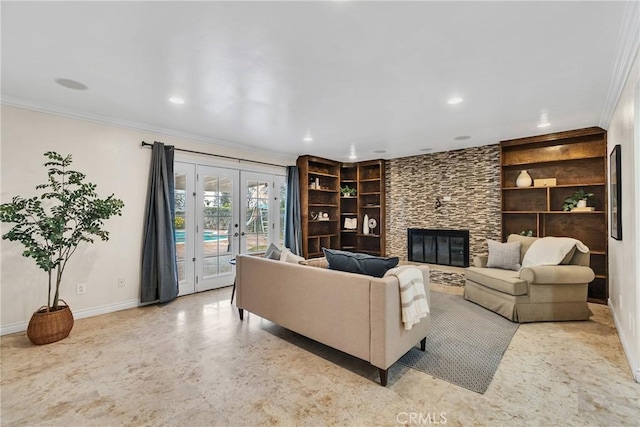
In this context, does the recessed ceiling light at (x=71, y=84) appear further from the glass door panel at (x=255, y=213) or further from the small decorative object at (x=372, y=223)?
the small decorative object at (x=372, y=223)

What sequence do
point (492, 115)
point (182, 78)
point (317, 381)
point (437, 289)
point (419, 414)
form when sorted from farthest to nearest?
point (437, 289) → point (492, 115) → point (182, 78) → point (317, 381) → point (419, 414)

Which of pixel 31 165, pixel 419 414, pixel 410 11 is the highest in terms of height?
pixel 410 11

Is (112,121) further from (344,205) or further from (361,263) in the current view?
(344,205)

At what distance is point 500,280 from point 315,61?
10.6 ft

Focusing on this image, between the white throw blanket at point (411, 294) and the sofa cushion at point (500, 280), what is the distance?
5.38 ft

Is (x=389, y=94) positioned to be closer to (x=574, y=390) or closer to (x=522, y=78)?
(x=522, y=78)

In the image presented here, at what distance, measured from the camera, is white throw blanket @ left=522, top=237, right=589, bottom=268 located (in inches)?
138

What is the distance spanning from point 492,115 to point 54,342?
526 centimetres

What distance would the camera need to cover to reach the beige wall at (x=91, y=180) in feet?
9.98

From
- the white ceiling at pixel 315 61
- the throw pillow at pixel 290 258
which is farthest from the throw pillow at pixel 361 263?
the white ceiling at pixel 315 61

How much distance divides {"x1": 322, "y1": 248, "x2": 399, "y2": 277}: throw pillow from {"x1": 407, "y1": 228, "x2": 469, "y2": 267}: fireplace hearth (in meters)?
3.44

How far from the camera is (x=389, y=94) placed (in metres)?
2.91

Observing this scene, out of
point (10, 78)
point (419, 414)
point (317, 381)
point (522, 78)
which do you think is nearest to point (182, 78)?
point (10, 78)

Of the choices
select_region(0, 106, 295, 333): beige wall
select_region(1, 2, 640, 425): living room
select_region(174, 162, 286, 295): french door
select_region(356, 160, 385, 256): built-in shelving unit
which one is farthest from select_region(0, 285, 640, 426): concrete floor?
select_region(356, 160, 385, 256): built-in shelving unit
